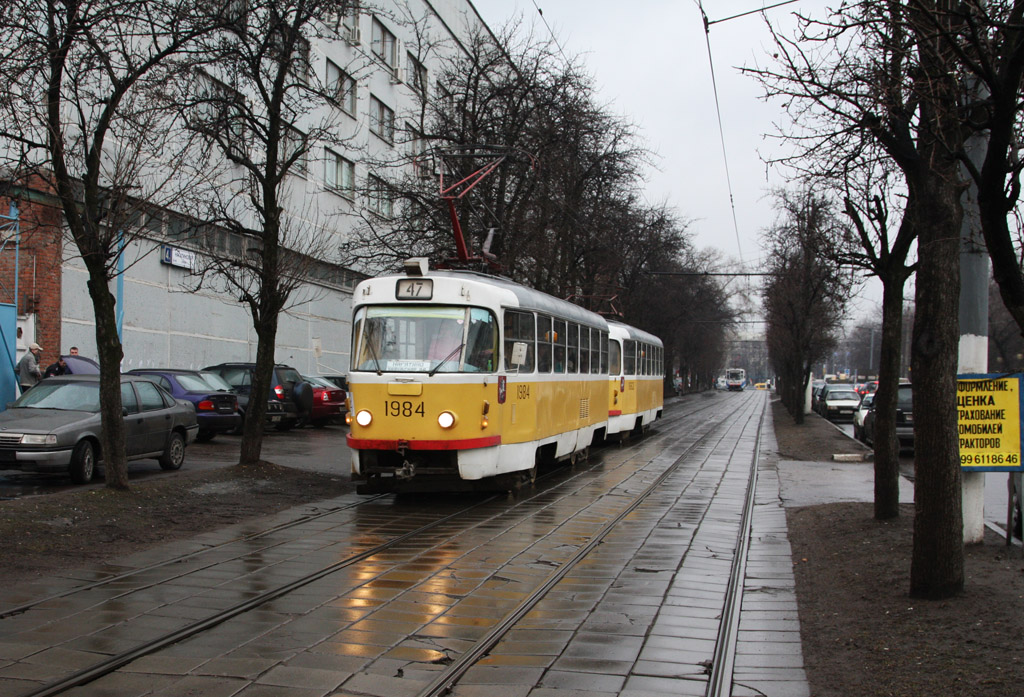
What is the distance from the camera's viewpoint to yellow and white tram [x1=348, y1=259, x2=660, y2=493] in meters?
12.6

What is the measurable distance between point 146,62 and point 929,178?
903 cm

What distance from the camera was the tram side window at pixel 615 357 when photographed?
23670mm

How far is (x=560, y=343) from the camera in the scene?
17.1 metres

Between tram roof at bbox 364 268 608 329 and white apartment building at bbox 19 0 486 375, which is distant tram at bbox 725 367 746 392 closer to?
white apartment building at bbox 19 0 486 375

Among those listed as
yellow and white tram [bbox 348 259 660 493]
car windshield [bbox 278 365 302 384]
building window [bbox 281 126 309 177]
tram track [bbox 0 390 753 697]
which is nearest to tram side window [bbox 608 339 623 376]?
building window [bbox 281 126 309 177]

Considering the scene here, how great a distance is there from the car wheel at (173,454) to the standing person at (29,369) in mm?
5486

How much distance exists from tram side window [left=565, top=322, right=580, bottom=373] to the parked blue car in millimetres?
7958

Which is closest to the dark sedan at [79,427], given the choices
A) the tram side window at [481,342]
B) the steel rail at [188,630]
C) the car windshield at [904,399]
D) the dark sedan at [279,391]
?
the tram side window at [481,342]

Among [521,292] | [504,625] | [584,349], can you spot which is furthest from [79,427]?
[584,349]

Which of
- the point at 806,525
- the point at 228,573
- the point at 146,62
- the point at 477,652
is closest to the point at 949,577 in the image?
the point at 477,652

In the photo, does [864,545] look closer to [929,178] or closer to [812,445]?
[929,178]

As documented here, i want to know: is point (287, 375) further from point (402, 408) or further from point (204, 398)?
point (402, 408)

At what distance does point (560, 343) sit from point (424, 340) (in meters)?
4.56

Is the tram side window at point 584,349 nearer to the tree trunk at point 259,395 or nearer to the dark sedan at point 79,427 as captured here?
the tree trunk at point 259,395
